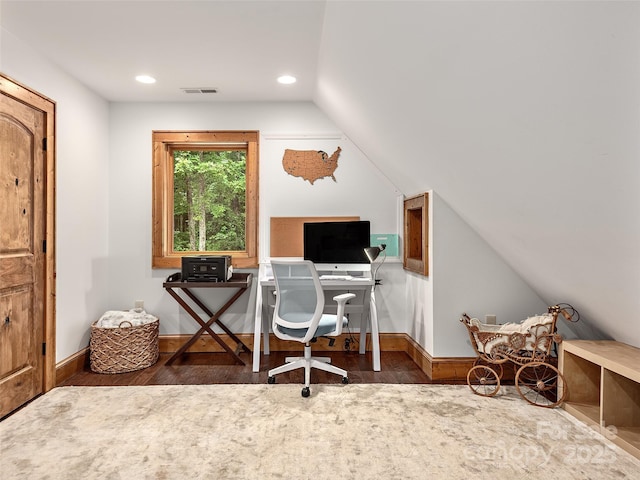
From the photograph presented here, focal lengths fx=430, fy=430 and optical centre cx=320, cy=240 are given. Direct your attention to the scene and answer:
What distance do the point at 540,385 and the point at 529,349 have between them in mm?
234

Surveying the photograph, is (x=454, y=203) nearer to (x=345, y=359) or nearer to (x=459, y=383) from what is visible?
(x=459, y=383)

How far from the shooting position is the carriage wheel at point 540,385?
9.24 feet

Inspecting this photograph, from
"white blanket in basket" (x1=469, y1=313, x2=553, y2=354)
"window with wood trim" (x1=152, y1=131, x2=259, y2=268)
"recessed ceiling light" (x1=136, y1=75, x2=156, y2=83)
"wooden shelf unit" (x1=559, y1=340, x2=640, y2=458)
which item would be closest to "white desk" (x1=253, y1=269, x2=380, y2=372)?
"window with wood trim" (x1=152, y1=131, x2=259, y2=268)

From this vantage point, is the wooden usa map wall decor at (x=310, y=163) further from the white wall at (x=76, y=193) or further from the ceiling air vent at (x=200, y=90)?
the white wall at (x=76, y=193)

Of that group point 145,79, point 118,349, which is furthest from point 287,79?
point 118,349

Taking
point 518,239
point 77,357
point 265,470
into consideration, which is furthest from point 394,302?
point 77,357

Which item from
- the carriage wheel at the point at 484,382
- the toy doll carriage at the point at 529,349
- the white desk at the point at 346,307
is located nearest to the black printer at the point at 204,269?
the white desk at the point at 346,307

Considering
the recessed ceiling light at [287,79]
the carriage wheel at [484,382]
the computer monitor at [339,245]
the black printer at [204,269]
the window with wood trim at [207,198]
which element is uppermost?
the recessed ceiling light at [287,79]

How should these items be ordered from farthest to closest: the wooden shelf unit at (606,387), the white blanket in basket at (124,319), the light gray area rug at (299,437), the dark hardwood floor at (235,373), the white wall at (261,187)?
the white wall at (261,187), the white blanket in basket at (124,319), the dark hardwood floor at (235,373), the wooden shelf unit at (606,387), the light gray area rug at (299,437)

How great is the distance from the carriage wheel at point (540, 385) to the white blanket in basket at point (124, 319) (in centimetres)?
310

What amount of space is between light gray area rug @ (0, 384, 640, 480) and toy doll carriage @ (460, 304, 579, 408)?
13cm

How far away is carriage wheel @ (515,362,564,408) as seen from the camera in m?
2.82

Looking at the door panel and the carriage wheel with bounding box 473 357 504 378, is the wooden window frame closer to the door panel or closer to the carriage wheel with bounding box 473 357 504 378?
the carriage wheel with bounding box 473 357 504 378

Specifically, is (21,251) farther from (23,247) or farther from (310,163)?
(310,163)
